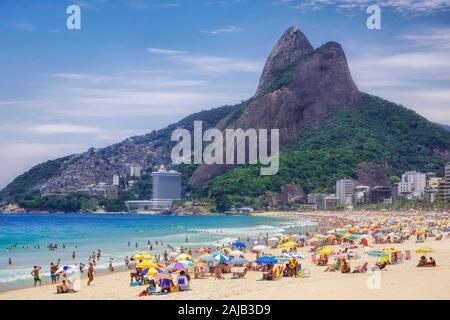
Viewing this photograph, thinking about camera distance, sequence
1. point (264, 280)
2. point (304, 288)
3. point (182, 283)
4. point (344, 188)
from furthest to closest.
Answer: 1. point (344, 188)
2. point (264, 280)
3. point (182, 283)
4. point (304, 288)

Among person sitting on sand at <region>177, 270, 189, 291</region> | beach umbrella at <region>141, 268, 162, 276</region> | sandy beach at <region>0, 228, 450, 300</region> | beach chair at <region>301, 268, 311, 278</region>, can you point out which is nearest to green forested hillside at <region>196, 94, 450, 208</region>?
beach chair at <region>301, 268, 311, 278</region>

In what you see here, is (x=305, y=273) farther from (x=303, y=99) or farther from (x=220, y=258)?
(x=303, y=99)

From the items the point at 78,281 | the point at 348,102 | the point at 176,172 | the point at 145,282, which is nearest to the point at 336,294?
the point at 145,282

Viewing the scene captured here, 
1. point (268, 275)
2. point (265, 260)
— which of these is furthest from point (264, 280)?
point (265, 260)

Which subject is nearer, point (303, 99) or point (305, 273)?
point (305, 273)

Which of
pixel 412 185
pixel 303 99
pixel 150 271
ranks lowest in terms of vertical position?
pixel 150 271

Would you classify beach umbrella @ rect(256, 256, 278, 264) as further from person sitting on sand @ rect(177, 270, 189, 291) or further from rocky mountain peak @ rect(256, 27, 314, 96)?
rocky mountain peak @ rect(256, 27, 314, 96)

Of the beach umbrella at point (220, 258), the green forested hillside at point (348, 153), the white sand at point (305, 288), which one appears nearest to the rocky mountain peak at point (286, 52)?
the green forested hillside at point (348, 153)
